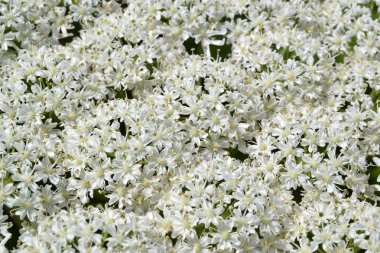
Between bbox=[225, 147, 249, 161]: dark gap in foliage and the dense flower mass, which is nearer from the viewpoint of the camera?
the dense flower mass

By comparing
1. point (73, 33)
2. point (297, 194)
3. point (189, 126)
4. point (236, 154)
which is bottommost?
point (297, 194)

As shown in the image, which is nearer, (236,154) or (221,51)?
(236,154)

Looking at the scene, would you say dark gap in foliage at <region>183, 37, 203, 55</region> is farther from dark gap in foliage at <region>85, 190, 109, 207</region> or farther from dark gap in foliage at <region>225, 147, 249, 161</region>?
dark gap in foliage at <region>85, 190, 109, 207</region>

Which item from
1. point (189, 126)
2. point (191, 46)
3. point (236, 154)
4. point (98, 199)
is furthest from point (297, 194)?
point (191, 46)

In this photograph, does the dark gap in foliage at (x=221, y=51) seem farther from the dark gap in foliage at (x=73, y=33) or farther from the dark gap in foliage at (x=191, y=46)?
the dark gap in foliage at (x=73, y=33)

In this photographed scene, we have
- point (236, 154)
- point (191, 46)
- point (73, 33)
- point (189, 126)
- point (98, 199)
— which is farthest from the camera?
point (73, 33)

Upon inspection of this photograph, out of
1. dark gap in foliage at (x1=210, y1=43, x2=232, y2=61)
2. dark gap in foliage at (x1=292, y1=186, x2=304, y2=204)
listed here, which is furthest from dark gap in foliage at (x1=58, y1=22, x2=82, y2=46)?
dark gap in foliage at (x1=292, y1=186, x2=304, y2=204)

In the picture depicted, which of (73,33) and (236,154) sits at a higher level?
(73,33)

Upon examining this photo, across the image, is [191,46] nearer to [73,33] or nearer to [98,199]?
[73,33]

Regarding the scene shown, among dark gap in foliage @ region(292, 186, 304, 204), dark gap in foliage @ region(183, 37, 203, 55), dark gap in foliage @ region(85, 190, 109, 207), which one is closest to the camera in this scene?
dark gap in foliage @ region(85, 190, 109, 207)
